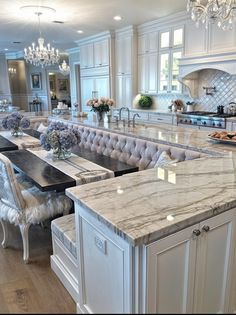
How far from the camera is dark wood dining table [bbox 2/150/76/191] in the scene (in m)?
2.34

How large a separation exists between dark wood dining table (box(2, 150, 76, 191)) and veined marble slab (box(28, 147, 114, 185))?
0.19 ft

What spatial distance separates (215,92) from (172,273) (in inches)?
191

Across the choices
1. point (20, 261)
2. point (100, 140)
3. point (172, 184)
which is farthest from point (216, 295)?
point (100, 140)

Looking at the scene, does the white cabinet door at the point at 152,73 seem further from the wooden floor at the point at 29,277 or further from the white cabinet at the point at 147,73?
the wooden floor at the point at 29,277

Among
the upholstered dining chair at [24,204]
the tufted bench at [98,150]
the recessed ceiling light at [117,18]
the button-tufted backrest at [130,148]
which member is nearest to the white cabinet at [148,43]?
the recessed ceiling light at [117,18]

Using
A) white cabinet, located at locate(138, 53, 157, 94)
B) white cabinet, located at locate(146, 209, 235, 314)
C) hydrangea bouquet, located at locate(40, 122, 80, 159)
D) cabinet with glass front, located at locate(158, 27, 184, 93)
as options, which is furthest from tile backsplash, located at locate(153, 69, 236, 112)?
white cabinet, located at locate(146, 209, 235, 314)

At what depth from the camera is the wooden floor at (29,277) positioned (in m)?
1.97

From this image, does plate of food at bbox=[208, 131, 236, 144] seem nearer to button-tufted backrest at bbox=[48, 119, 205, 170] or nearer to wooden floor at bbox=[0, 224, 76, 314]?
button-tufted backrest at bbox=[48, 119, 205, 170]

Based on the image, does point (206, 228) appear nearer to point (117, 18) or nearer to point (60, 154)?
point (60, 154)

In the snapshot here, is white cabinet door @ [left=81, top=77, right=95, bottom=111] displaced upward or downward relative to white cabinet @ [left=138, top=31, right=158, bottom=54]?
downward

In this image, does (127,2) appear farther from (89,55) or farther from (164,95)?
(89,55)

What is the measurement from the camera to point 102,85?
7.61 meters

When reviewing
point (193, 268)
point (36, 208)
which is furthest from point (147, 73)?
point (193, 268)

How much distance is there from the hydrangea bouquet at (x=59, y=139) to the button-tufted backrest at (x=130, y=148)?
→ 70cm
